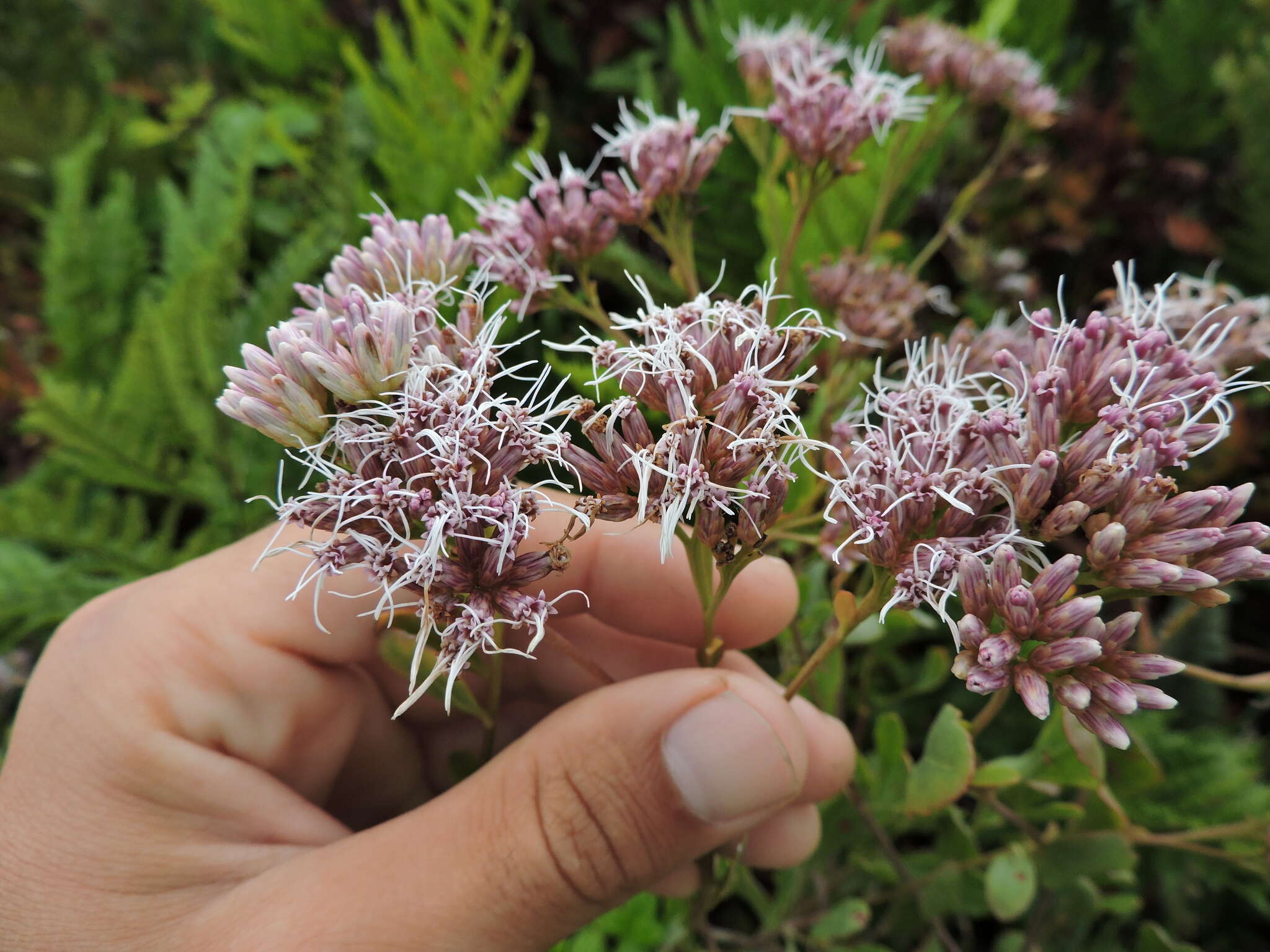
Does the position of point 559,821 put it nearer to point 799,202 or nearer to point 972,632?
point 972,632

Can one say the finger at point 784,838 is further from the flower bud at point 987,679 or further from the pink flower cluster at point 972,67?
the pink flower cluster at point 972,67

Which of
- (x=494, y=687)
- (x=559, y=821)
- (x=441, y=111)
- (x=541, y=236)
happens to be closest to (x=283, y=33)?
(x=441, y=111)

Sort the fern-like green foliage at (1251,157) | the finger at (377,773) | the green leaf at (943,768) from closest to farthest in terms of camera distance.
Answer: the green leaf at (943,768) → the finger at (377,773) → the fern-like green foliage at (1251,157)

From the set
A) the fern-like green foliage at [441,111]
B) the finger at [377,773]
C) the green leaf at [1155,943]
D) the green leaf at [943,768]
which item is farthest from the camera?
the fern-like green foliage at [441,111]

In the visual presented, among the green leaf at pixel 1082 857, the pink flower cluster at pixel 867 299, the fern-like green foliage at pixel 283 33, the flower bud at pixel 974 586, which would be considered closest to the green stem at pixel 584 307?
the pink flower cluster at pixel 867 299

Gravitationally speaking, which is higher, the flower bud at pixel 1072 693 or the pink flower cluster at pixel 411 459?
the pink flower cluster at pixel 411 459

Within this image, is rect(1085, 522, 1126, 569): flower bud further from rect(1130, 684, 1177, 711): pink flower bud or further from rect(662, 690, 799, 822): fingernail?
rect(662, 690, 799, 822): fingernail

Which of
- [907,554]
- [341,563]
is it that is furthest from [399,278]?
[907,554]
